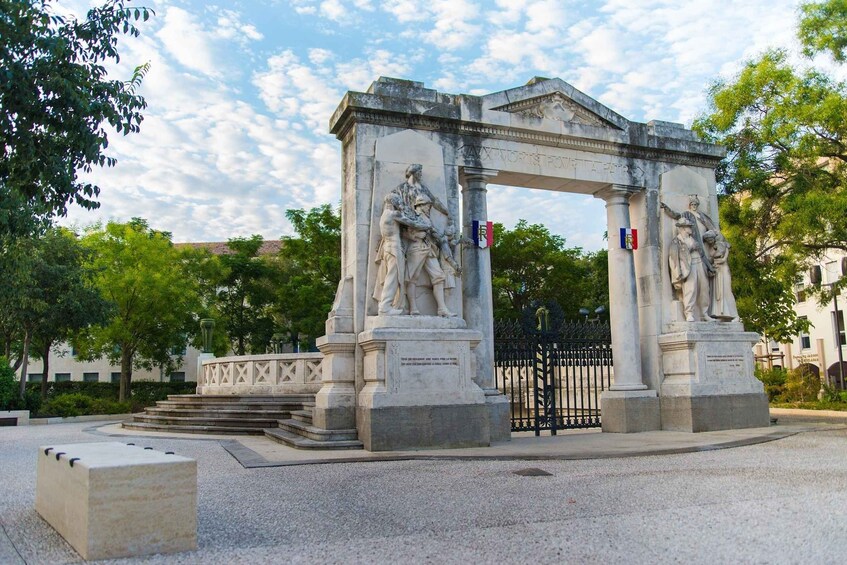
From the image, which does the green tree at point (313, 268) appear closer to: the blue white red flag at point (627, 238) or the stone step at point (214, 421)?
the stone step at point (214, 421)

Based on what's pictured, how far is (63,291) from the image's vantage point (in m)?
24.1

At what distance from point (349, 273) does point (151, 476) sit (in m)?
6.77

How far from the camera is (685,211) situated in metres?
13.6

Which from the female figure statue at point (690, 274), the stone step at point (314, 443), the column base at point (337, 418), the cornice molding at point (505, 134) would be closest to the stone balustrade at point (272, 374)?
the stone step at point (314, 443)

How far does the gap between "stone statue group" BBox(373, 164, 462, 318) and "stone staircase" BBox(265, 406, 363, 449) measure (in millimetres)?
1933

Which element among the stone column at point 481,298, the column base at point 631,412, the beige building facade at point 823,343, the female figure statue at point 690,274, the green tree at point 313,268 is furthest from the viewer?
the beige building facade at point 823,343

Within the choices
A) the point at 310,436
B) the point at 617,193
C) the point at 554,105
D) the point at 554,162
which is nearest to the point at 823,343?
the point at 617,193

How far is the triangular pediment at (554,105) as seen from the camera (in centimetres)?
1252

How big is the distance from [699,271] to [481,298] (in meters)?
4.57

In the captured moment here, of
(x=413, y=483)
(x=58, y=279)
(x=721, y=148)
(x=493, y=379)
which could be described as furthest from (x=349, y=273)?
(x=58, y=279)

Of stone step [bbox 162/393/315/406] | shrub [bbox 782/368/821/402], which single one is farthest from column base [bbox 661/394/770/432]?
shrub [bbox 782/368/821/402]

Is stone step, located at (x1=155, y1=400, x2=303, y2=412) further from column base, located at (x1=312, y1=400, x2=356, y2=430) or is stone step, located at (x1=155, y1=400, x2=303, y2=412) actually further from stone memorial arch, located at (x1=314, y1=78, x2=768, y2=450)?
column base, located at (x1=312, y1=400, x2=356, y2=430)

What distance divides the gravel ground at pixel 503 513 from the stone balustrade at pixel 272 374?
5.95m

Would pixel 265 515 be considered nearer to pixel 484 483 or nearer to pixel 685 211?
pixel 484 483
